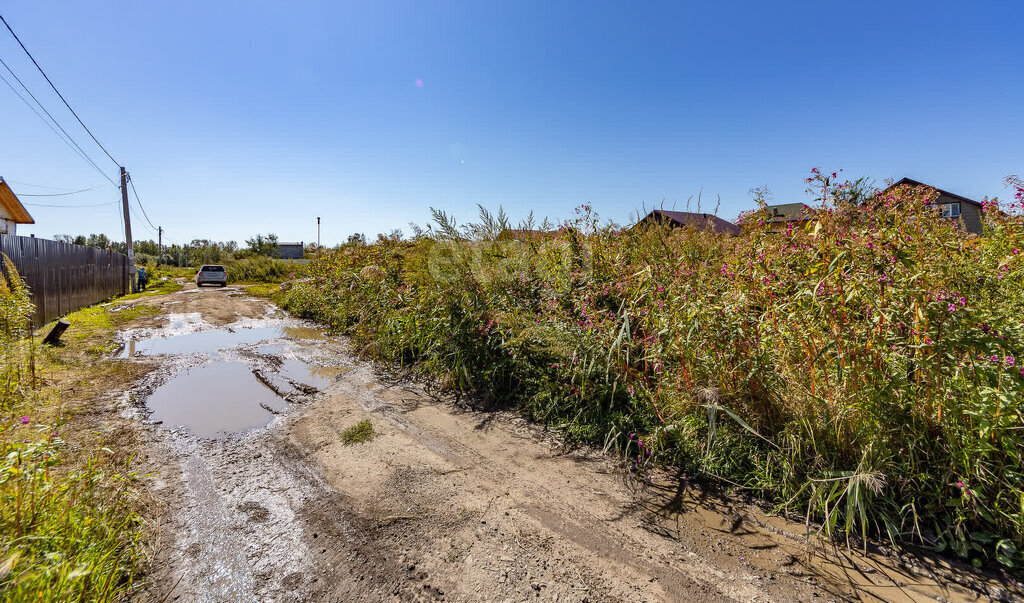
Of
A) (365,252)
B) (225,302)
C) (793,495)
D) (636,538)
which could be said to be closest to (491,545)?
(636,538)

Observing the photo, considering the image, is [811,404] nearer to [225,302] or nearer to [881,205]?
[881,205]

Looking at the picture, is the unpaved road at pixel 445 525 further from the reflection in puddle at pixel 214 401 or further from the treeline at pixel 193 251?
the treeline at pixel 193 251

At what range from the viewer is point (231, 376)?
214 inches

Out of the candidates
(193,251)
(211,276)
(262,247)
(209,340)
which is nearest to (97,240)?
(193,251)

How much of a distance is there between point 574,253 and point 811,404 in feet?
8.68

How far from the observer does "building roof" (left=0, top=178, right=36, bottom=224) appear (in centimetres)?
1708

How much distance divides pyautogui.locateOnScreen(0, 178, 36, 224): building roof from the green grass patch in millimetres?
24055

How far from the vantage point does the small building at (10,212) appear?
1692cm

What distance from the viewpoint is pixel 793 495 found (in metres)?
2.35

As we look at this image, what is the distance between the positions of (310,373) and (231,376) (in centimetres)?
99

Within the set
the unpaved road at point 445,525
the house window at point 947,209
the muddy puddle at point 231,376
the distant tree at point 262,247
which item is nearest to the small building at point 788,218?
the house window at point 947,209

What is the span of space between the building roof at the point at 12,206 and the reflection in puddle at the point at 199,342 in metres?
17.7

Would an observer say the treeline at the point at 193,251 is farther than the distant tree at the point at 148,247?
No

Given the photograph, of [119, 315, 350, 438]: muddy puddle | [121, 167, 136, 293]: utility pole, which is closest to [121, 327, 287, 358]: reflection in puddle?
[119, 315, 350, 438]: muddy puddle
